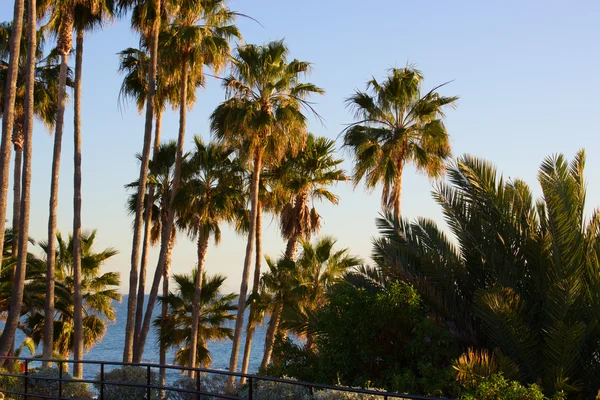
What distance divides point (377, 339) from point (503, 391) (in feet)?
13.7

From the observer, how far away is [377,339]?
14930 millimetres

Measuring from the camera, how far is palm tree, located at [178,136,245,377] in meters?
32.3

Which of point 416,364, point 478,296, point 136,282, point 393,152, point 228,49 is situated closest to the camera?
point 478,296

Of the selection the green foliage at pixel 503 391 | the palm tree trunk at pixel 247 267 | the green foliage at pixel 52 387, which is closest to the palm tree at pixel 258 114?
the palm tree trunk at pixel 247 267

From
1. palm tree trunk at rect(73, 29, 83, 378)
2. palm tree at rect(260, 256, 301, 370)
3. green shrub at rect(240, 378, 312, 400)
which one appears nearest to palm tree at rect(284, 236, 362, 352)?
palm tree at rect(260, 256, 301, 370)

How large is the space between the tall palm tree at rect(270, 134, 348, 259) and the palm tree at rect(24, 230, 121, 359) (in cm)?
732

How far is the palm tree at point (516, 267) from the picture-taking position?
12555 mm

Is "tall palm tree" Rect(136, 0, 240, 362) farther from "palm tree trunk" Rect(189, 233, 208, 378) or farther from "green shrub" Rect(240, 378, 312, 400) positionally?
"green shrub" Rect(240, 378, 312, 400)

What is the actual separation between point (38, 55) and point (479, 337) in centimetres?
2397

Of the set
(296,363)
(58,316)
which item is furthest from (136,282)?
(296,363)

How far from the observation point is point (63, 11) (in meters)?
26.9

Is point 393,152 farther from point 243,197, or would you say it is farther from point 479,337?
point 479,337

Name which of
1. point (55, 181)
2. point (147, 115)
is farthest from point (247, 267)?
point (55, 181)

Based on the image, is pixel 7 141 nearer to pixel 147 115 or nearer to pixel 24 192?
pixel 24 192
